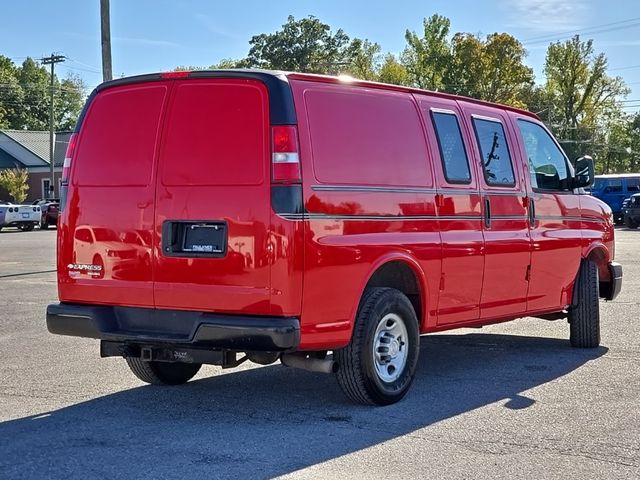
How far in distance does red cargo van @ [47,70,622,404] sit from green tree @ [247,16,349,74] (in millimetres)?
91822

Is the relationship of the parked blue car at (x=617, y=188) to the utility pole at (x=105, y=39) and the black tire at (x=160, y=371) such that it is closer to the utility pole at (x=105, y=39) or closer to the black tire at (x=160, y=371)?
the utility pole at (x=105, y=39)

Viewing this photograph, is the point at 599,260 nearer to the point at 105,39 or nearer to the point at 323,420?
the point at 323,420

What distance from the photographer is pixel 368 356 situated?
21.6ft

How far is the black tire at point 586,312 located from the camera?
9.33m

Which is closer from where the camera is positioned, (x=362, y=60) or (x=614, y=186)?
(x=614, y=186)

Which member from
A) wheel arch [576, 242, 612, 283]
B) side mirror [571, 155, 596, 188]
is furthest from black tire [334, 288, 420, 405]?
wheel arch [576, 242, 612, 283]

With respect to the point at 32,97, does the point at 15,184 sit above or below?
below

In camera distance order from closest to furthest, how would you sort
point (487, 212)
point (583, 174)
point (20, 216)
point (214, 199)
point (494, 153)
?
point (214, 199)
point (487, 212)
point (494, 153)
point (583, 174)
point (20, 216)

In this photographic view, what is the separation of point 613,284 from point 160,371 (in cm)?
490

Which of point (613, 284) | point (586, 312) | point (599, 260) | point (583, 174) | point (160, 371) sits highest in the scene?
point (583, 174)

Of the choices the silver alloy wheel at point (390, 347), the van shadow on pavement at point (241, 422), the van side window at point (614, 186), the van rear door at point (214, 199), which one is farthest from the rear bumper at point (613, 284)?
the van side window at point (614, 186)

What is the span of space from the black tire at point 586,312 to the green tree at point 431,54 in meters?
70.3

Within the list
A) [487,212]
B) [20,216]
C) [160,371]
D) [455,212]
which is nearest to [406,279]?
[455,212]

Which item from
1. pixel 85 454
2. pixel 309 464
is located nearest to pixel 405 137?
pixel 309 464
